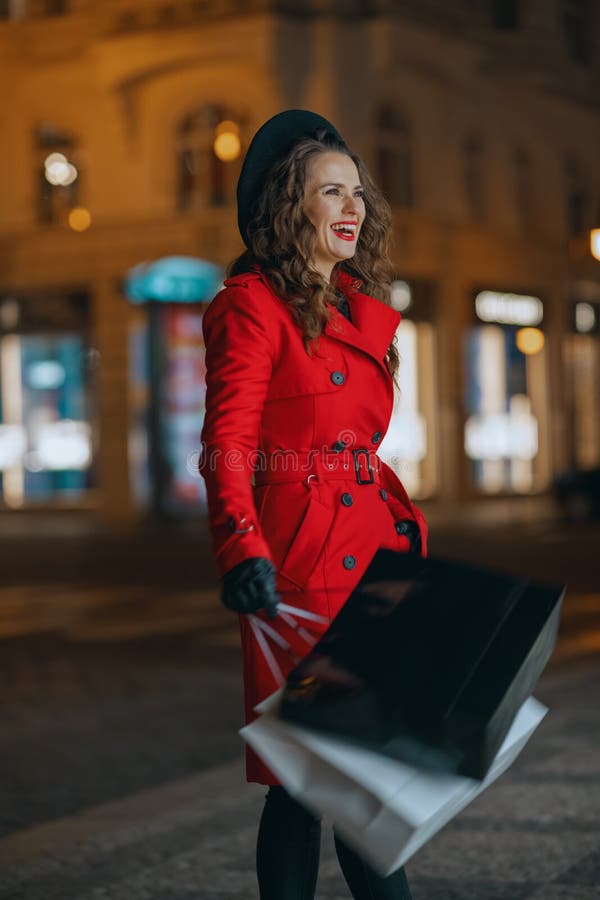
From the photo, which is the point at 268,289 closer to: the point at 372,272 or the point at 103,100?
the point at 372,272

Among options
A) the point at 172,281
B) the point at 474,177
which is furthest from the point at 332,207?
the point at 474,177

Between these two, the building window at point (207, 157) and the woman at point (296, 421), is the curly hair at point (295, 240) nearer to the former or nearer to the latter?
the woman at point (296, 421)

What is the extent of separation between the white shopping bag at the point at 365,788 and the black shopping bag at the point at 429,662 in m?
0.03

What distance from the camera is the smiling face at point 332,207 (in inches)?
132

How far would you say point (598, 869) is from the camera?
4.42 metres

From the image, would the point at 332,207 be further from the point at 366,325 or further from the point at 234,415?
the point at 234,415

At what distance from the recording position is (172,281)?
86.1 feet

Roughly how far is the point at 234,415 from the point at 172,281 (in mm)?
23337

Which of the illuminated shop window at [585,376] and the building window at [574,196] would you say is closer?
the building window at [574,196]

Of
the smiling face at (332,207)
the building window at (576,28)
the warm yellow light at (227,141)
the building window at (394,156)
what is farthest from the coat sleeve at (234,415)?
the building window at (576,28)

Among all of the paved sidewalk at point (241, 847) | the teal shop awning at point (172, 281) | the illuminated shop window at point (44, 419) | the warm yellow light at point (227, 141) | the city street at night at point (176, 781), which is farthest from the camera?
the illuminated shop window at point (44, 419)

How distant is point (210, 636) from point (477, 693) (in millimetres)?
7914

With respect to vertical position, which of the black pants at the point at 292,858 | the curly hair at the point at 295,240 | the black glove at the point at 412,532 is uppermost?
the curly hair at the point at 295,240

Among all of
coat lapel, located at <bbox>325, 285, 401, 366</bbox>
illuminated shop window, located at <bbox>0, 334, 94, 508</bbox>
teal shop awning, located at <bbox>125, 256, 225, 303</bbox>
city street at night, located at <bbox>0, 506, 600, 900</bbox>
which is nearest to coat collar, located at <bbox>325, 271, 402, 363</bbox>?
coat lapel, located at <bbox>325, 285, 401, 366</bbox>
